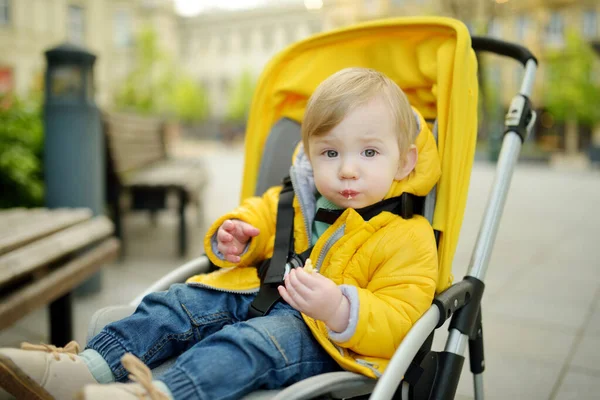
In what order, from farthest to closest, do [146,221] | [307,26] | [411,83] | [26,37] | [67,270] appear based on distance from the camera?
[307,26]
[26,37]
[146,221]
[67,270]
[411,83]

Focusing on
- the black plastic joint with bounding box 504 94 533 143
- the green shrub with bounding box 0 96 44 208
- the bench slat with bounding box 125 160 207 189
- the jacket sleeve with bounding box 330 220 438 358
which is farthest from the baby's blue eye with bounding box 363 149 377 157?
the bench slat with bounding box 125 160 207 189

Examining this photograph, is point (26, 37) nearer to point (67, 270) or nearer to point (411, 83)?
point (67, 270)

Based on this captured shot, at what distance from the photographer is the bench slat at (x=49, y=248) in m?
2.37

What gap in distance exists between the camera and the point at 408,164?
1.86m

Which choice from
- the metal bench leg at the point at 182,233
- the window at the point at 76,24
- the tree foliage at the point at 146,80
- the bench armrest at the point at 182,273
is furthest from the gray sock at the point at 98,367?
the tree foliage at the point at 146,80

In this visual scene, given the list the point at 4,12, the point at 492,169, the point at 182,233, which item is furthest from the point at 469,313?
the point at 492,169

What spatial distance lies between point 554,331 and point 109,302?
9.56ft

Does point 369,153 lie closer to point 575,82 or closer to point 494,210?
point 494,210

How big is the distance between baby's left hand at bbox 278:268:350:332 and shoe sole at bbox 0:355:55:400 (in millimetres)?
641

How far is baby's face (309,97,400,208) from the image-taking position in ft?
5.61

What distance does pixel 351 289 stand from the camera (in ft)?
5.06

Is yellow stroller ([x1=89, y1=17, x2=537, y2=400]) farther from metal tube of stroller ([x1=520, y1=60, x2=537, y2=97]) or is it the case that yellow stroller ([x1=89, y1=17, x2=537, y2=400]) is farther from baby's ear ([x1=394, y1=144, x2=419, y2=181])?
baby's ear ([x1=394, y1=144, x2=419, y2=181])

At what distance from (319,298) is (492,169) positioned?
15.7 meters

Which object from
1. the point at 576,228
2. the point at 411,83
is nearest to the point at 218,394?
the point at 411,83
